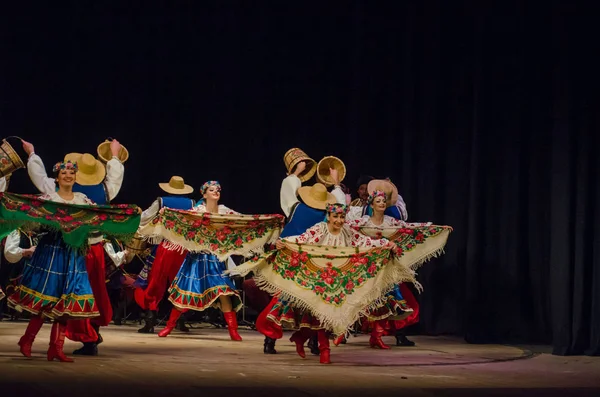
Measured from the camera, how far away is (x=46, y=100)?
10.5 m

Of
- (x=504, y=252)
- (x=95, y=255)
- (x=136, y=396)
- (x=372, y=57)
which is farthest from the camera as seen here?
(x=372, y=57)

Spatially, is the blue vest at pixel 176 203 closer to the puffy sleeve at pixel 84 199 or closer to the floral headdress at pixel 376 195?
the floral headdress at pixel 376 195

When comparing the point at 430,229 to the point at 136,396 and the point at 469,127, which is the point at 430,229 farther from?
the point at 136,396

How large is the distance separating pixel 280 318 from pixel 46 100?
174 inches

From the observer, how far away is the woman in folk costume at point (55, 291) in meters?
6.59

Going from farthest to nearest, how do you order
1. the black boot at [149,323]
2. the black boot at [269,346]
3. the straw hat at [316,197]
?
1. the black boot at [149,323]
2. the straw hat at [316,197]
3. the black boot at [269,346]

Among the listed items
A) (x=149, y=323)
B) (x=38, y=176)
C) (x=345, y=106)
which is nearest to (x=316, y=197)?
(x=38, y=176)

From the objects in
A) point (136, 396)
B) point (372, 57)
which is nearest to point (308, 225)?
point (372, 57)

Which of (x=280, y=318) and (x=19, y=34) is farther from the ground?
(x=19, y=34)

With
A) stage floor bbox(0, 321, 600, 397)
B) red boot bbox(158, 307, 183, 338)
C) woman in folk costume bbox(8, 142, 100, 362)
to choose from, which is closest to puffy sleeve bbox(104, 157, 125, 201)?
woman in folk costume bbox(8, 142, 100, 362)

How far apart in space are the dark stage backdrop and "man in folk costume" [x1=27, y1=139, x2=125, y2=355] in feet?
10.9

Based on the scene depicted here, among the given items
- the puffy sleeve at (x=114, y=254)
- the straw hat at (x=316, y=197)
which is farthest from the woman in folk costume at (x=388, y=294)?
the puffy sleeve at (x=114, y=254)

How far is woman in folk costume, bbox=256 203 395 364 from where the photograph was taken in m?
7.07

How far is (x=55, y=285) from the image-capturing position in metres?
6.63
